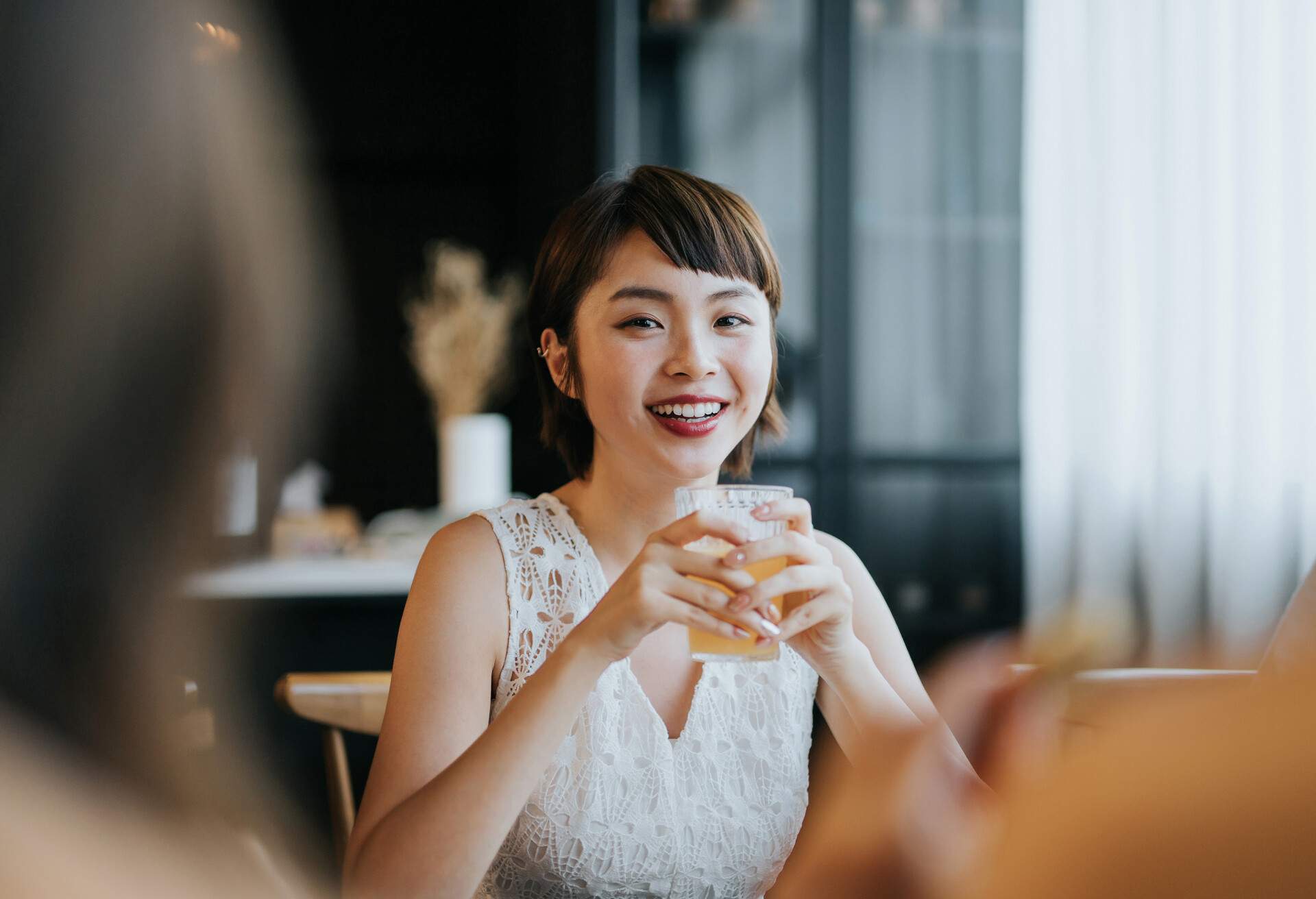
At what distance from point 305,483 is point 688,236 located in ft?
6.43

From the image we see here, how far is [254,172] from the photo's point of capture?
54 centimetres

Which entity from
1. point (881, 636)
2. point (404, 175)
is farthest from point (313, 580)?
point (404, 175)

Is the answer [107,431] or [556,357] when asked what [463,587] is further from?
[107,431]

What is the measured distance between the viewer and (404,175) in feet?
10.7

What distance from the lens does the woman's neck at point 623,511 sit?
4.08 feet

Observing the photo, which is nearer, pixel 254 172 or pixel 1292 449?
pixel 254 172

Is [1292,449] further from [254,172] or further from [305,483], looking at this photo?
[254,172]

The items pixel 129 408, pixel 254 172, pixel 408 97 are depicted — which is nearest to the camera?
pixel 129 408

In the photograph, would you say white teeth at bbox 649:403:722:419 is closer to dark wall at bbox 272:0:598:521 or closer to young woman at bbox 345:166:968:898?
young woman at bbox 345:166:968:898

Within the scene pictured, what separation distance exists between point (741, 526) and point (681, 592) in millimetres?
84

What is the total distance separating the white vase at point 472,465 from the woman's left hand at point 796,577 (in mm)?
1957

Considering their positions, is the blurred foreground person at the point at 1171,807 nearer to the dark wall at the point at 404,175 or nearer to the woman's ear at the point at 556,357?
the woman's ear at the point at 556,357

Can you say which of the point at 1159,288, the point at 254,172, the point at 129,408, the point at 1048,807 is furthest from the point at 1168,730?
the point at 1159,288

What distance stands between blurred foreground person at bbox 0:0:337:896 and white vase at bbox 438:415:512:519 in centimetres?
235
